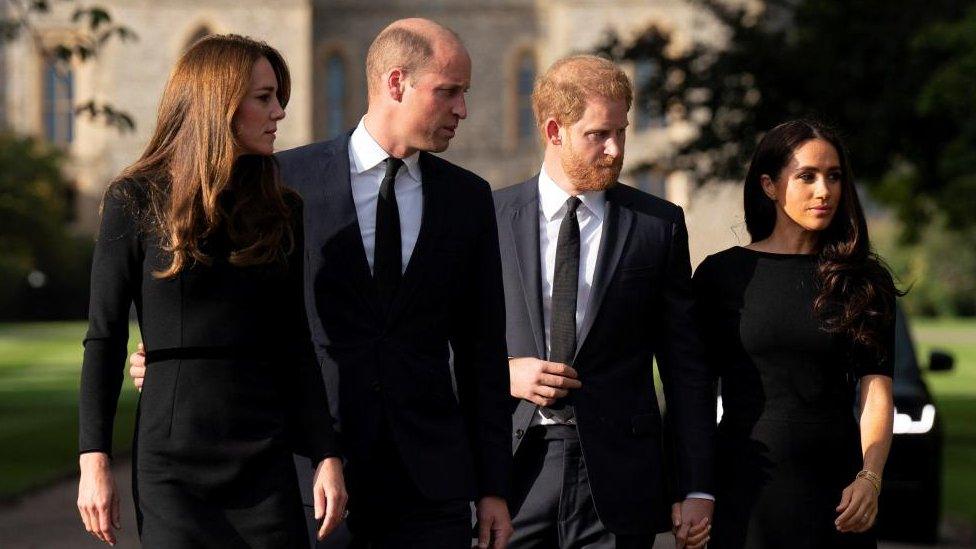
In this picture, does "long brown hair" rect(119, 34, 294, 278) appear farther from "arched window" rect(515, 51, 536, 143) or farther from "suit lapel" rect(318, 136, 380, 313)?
"arched window" rect(515, 51, 536, 143)

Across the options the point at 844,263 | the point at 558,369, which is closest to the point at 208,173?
the point at 558,369

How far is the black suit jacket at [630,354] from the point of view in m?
5.03

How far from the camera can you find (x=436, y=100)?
15.4 feet

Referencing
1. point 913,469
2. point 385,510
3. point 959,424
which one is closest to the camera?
point 385,510

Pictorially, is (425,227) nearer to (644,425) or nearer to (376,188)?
(376,188)

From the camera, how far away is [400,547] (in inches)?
179

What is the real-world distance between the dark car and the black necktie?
5964mm

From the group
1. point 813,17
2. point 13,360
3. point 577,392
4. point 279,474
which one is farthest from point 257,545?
point 13,360

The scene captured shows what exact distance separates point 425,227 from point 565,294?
2.00 feet

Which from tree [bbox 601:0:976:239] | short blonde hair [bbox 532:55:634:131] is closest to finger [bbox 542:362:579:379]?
short blonde hair [bbox 532:55:634:131]

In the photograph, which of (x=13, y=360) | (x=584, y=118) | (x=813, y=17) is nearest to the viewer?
(x=584, y=118)

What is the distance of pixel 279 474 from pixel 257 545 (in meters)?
0.17

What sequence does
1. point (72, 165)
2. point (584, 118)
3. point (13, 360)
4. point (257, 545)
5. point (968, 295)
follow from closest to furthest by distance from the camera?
point (257, 545) < point (584, 118) < point (13, 360) < point (72, 165) < point (968, 295)

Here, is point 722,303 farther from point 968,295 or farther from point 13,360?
point 968,295
